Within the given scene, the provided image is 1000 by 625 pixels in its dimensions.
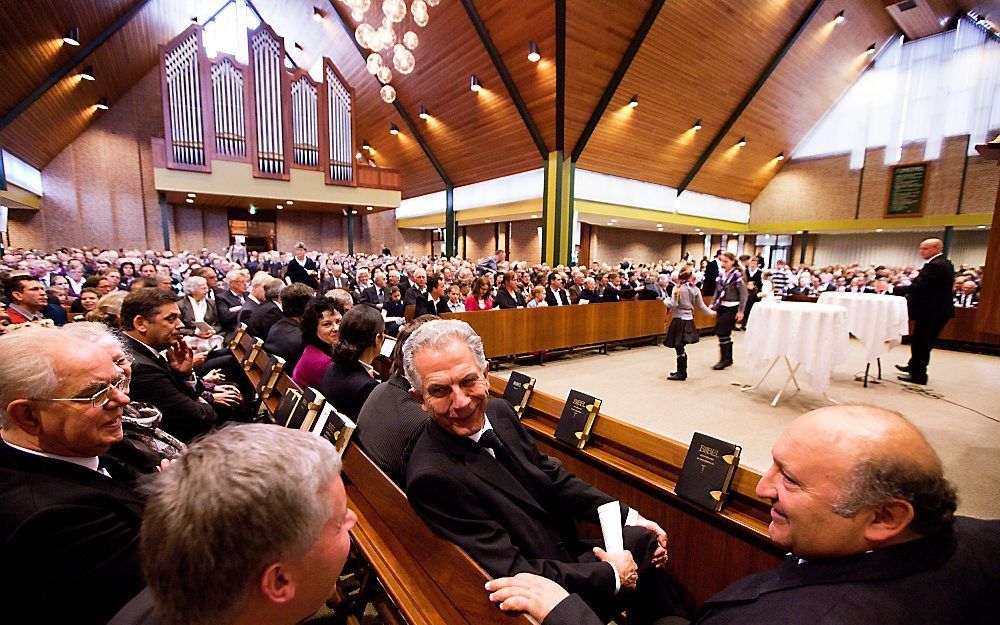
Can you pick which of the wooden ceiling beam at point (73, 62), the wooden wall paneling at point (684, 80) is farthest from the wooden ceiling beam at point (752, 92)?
the wooden ceiling beam at point (73, 62)

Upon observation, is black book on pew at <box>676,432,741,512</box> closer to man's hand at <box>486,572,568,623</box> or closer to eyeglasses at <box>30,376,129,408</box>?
man's hand at <box>486,572,568,623</box>

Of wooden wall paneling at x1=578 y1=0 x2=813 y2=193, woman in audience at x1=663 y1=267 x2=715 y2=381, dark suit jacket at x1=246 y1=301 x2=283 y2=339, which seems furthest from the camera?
wooden wall paneling at x1=578 y1=0 x2=813 y2=193

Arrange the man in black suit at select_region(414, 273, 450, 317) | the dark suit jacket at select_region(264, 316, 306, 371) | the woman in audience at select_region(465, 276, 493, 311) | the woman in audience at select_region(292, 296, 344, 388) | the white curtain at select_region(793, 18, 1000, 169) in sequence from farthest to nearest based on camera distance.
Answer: the white curtain at select_region(793, 18, 1000, 169)
the woman in audience at select_region(465, 276, 493, 311)
the man in black suit at select_region(414, 273, 450, 317)
the dark suit jacket at select_region(264, 316, 306, 371)
the woman in audience at select_region(292, 296, 344, 388)

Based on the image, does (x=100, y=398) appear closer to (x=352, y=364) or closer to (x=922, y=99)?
(x=352, y=364)

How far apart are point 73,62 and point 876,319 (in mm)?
14605

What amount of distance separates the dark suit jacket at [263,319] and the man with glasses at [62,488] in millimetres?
2926

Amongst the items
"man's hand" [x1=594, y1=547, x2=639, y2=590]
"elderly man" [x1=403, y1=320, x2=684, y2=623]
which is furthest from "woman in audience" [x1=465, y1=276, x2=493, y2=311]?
"man's hand" [x1=594, y1=547, x2=639, y2=590]

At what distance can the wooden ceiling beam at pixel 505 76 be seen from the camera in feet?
27.9

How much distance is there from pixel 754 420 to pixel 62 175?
17749 millimetres

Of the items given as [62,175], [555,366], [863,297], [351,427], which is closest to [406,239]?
[62,175]

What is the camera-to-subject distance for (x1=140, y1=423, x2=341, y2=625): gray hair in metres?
0.54

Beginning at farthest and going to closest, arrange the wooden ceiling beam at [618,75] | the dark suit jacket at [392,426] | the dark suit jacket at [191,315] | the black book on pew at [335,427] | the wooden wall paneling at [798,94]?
the wooden wall paneling at [798,94] → the wooden ceiling beam at [618,75] → the dark suit jacket at [191,315] → the black book on pew at [335,427] → the dark suit jacket at [392,426]

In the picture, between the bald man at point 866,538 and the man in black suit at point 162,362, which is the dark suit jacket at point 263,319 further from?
the bald man at point 866,538

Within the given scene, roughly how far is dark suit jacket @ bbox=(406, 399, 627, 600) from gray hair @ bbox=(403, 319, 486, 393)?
0.19 m
